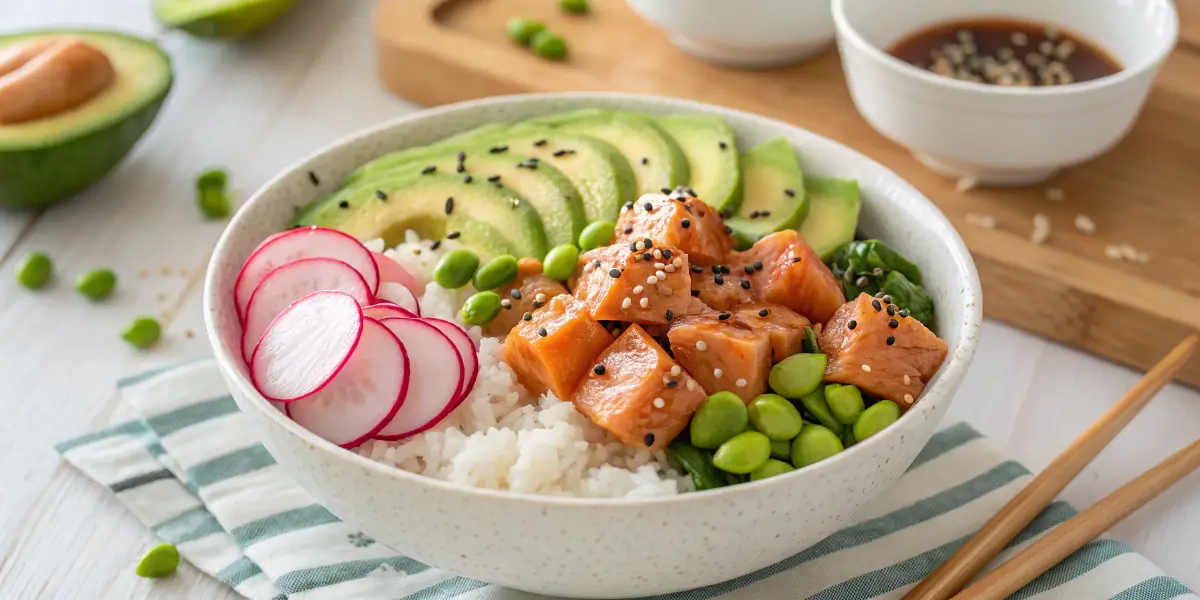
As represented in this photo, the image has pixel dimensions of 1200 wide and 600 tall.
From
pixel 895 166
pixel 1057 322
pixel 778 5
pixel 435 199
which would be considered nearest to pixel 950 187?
pixel 895 166

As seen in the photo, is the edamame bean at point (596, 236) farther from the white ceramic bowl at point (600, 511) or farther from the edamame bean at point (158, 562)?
the edamame bean at point (158, 562)

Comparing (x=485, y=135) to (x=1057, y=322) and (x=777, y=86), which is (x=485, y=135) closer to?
(x=777, y=86)

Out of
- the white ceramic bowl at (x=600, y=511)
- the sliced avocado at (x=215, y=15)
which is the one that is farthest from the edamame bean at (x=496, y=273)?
the sliced avocado at (x=215, y=15)

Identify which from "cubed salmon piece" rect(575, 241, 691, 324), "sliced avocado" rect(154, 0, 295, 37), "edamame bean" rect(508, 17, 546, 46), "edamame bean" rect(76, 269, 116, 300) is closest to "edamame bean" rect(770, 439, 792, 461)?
"cubed salmon piece" rect(575, 241, 691, 324)

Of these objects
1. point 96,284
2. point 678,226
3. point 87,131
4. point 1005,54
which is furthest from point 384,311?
point 1005,54

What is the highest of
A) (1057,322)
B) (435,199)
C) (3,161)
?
(435,199)

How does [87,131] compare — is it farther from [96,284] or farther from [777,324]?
[777,324]
